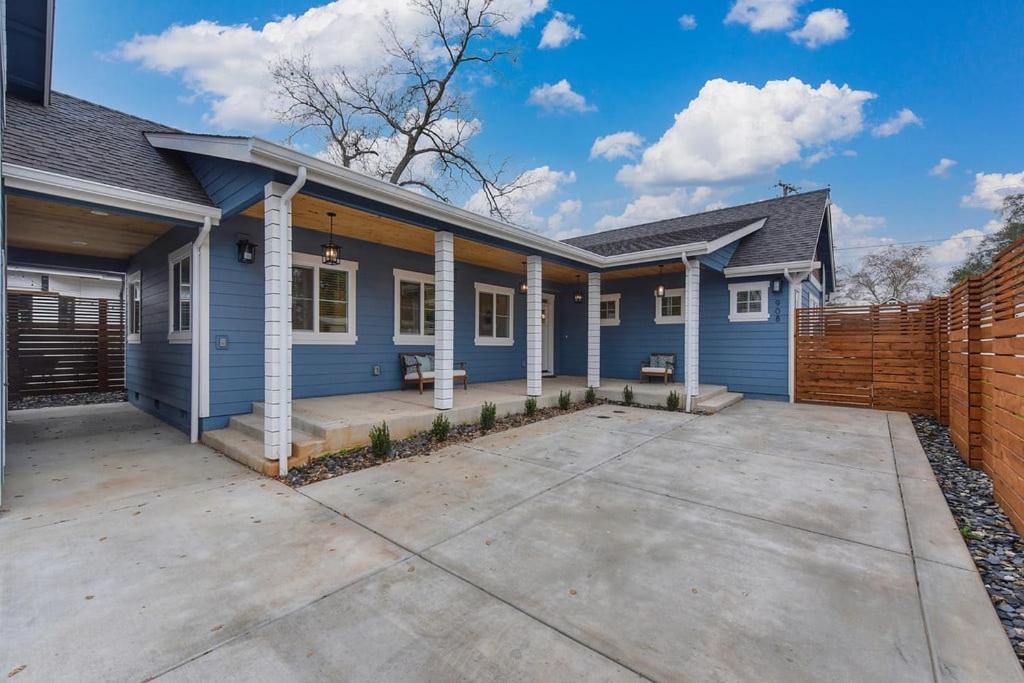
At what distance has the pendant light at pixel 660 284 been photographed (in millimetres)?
9223

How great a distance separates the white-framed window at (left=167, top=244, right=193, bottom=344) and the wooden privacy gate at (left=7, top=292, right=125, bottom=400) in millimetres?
4331

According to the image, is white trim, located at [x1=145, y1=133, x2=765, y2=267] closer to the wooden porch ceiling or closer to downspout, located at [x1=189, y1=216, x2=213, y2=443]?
the wooden porch ceiling

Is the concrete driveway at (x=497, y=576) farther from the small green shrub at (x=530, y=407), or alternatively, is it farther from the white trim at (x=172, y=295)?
the small green shrub at (x=530, y=407)

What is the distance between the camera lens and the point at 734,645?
6.16 feet

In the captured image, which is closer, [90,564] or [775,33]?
[90,564]

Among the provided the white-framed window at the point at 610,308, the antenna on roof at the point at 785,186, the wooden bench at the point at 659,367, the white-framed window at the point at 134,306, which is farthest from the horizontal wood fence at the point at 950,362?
the antenna on roof at the point at 785,186

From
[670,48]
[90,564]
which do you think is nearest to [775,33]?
[670,48]

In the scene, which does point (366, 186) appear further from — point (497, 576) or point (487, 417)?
point (497, 576)

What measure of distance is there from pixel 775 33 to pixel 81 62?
633 inches

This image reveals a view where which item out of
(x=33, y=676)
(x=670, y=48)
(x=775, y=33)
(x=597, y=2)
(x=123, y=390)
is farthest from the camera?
(x=670, y=48)

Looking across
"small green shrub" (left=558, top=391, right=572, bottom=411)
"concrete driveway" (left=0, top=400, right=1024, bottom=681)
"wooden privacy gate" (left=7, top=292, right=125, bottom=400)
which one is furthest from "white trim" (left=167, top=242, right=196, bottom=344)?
"small green shrub" (left=558, top=391, right=572, bottom=411)

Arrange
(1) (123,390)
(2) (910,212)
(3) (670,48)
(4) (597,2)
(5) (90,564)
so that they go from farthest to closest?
(2) (910,212), (3) (670,48), (4) (597,2), (1) (123,390), (5) (90,564)

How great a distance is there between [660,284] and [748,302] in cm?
185

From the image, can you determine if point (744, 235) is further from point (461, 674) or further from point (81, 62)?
point (81, 62)
